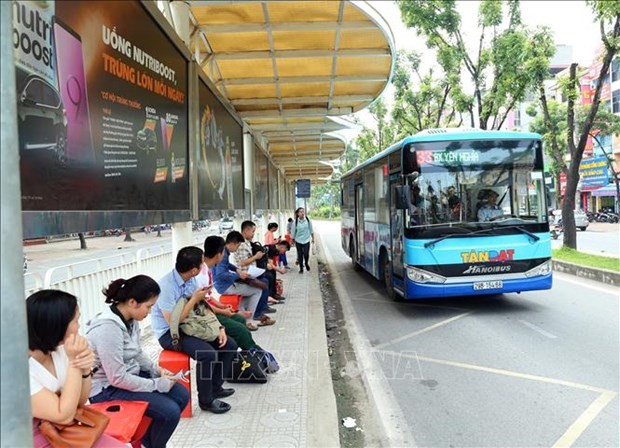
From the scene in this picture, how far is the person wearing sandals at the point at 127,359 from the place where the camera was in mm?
2855

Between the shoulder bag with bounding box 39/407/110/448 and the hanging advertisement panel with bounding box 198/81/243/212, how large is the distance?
3.09 m

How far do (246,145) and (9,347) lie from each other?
29.1 ft

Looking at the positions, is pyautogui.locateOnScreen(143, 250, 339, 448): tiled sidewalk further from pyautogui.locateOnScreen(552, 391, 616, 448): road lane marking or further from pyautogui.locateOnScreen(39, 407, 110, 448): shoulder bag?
pyautogui.locateOnScreen(552, 391, 616, 448): road lane marking

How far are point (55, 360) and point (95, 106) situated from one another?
1348mm

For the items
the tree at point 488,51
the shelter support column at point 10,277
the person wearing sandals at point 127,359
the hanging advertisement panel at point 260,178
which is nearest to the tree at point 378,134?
the tree at point 488,51

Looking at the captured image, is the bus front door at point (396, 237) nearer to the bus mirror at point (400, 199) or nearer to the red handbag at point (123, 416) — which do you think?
the bus mirror at point (400, 199)

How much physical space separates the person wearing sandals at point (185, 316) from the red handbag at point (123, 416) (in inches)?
44.6

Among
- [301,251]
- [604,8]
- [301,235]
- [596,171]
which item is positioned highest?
[604,8]

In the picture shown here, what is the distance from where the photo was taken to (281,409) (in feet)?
13.4

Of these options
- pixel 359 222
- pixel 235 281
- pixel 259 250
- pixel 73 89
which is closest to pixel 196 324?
pixel 73 89

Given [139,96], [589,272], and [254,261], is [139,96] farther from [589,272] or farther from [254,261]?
[589,272]

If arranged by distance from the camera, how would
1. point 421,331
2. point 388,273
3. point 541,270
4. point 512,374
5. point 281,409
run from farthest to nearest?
point 388,273 < point 541,270 < point 421,331 < point 512,374 < point 281,409

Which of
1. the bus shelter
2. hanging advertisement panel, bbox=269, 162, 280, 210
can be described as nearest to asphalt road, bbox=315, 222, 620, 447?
the bus shelter

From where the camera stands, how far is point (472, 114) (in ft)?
59.3
